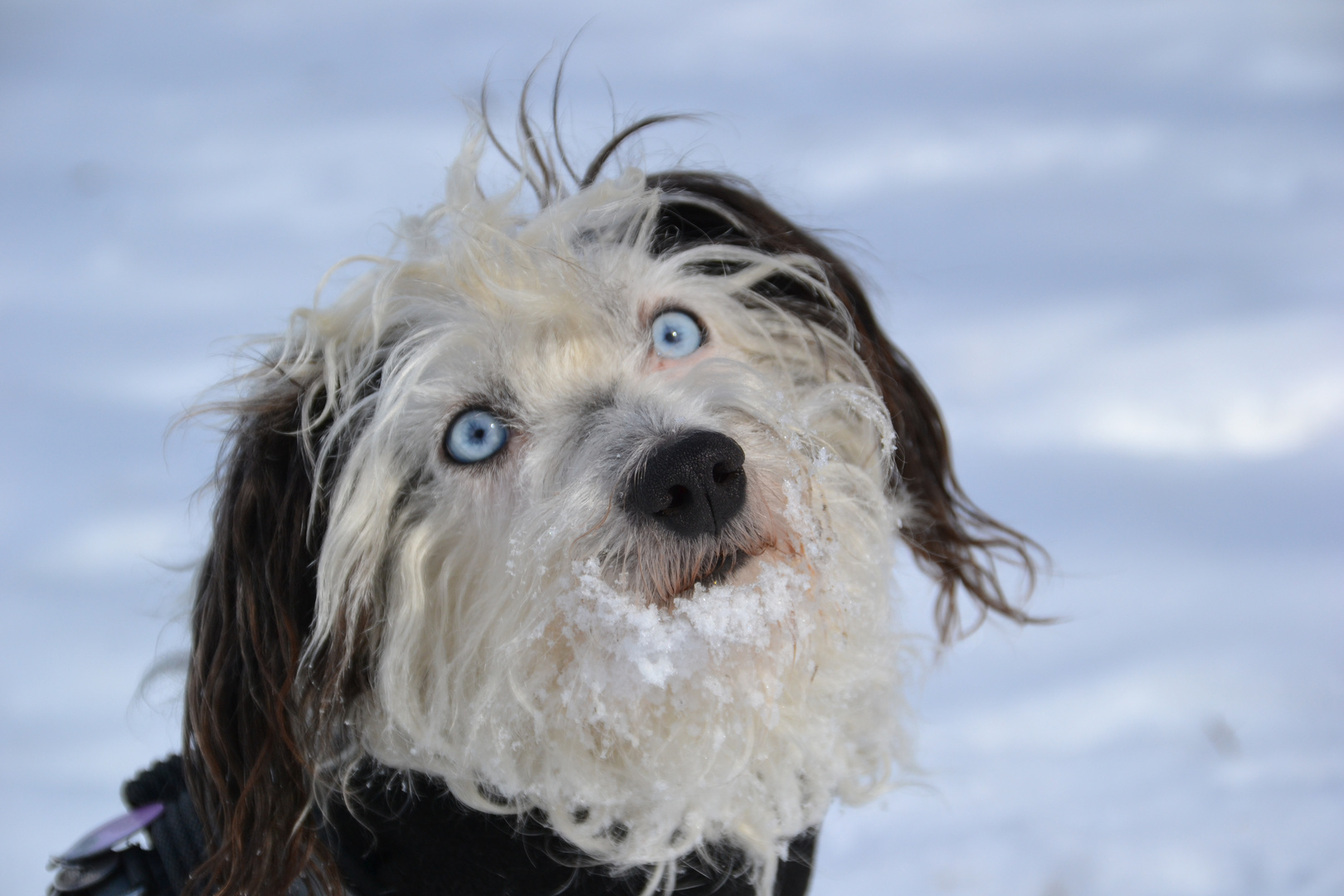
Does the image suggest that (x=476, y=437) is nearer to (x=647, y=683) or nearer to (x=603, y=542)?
(x=603, y=542)

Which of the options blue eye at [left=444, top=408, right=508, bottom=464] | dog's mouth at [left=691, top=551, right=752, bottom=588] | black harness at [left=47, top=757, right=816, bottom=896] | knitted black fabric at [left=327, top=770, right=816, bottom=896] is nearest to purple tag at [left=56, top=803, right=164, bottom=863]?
black harness at [left=47, top=757, right=816, bottom=896]

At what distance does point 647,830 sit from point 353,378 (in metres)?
1.12

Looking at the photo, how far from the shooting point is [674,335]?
253 cm

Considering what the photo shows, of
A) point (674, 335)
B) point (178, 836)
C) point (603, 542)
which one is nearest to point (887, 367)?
point (674, 335)

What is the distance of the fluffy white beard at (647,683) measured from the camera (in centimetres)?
204

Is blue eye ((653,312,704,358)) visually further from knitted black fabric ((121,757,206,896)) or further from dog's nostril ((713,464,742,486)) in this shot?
knitted black fabric ((121,757,206,896))

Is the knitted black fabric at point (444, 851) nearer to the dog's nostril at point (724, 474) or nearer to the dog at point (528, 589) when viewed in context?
the dog at point (528, 589)

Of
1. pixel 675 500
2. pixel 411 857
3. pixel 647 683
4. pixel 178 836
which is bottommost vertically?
pixel 411 857

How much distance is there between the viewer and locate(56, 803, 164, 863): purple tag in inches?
98.4

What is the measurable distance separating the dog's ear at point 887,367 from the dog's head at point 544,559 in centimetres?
21

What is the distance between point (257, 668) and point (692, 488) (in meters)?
0.96

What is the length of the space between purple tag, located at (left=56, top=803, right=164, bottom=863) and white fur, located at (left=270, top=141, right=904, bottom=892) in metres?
0.57

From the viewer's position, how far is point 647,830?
2.38 meters

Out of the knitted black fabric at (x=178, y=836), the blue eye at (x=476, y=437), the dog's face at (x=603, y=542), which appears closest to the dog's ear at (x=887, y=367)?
the dog's face at (x=603, y=542)
